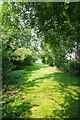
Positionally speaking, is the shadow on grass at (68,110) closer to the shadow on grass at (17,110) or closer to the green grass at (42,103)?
the green grass at (42,103)

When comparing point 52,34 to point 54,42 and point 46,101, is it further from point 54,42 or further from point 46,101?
point 46,101

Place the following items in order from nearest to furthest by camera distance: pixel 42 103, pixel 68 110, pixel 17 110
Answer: pixel 68 110
pixel 17 110
pixel 42 103

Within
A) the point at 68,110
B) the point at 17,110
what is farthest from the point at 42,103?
the point at 68,110

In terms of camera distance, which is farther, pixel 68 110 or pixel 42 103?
pixel 42 103

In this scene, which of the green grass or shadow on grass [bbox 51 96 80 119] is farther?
the green grass

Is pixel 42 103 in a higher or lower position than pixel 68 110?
higher

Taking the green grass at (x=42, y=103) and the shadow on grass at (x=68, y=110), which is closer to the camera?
the shadow on grass at (x=68, y=110)

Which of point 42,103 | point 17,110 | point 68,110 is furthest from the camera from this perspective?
point 42,103

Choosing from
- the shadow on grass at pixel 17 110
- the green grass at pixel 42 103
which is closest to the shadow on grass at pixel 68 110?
the green grass at pixel 42 103

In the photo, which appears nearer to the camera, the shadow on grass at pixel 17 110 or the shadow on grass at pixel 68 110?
the shadow on grass at pixel 68 110

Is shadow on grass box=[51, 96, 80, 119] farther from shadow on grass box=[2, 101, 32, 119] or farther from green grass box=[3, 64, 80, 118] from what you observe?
shadow on grass box=[2, 101, 32, 119]

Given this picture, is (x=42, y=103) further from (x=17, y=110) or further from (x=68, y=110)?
(x=68, y=110)

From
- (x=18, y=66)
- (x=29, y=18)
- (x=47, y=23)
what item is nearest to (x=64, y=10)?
(x=47, y=23)

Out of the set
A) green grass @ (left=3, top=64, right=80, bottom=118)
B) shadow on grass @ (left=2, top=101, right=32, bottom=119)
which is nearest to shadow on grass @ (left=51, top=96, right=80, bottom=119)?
green grass @ (left=3, top=64, right=80, bottom=118)
